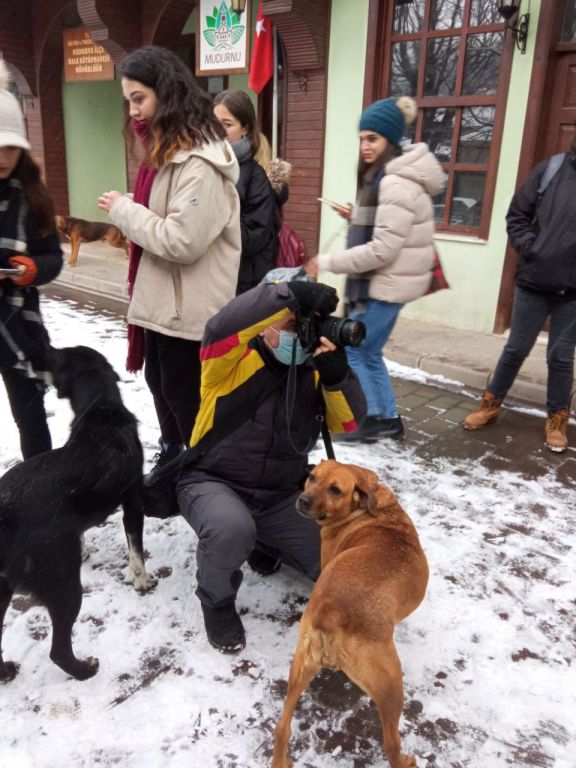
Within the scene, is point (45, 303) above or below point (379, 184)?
below

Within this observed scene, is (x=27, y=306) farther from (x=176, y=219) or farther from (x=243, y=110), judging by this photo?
(x=243, y=110)

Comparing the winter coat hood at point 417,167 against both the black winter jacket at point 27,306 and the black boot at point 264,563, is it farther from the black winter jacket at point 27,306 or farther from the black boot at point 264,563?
the black boot at point 264,563

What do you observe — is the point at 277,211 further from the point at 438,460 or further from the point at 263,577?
the point at 263,577

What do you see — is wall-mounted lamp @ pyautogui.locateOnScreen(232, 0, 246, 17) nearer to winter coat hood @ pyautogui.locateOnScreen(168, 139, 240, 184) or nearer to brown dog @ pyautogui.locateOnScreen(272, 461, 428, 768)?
winter coat hood @ pyautogui.locateOnScreen(168, 139, 240, 184)

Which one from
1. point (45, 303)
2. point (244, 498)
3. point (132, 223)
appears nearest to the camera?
point (244, 498)

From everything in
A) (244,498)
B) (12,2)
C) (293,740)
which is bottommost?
(293,740)

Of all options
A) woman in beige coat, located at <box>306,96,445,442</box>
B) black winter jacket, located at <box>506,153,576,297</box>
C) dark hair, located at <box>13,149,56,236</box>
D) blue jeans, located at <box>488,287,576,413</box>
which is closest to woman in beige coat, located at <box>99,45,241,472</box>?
dark hair, located at <box>13,149,56,236</box>

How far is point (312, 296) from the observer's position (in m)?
2.13

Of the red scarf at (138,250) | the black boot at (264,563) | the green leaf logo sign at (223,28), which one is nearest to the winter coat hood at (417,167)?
the red scarf at (138,250)

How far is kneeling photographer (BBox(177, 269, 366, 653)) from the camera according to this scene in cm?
220

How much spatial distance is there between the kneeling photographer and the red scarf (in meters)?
0.92

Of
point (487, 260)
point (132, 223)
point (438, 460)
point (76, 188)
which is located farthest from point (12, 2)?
point (438, 460)

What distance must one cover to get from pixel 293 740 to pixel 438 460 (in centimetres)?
230

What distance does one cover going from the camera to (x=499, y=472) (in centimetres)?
381
